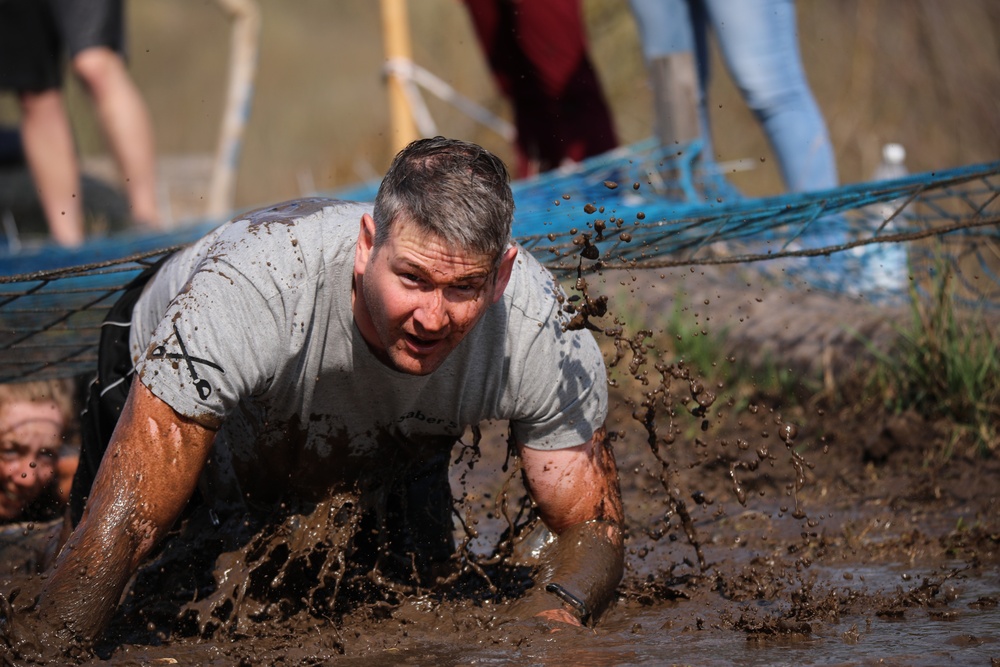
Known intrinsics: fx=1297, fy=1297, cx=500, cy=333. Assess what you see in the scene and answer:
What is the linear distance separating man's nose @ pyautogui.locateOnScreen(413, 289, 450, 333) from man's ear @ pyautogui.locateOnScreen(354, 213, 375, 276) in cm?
17

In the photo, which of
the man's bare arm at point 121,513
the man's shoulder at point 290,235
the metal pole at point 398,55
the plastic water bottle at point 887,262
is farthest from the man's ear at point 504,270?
the metal pole at point 398,55

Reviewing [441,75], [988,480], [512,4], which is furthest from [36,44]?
[988,480]

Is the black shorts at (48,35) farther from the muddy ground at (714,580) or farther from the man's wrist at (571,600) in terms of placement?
the man's wrist at (571,600)

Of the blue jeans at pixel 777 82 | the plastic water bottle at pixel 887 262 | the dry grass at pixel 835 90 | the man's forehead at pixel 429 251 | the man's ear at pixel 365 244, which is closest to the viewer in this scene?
the man's forehead at pixel 429 251

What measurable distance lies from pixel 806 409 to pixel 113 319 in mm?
2796

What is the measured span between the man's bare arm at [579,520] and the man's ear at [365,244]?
688 mm

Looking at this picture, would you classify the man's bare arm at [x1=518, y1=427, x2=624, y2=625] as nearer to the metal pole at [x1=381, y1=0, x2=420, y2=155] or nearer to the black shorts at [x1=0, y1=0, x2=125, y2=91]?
the black shorts at [x1=0, y1=0, x2=125, y2=91]

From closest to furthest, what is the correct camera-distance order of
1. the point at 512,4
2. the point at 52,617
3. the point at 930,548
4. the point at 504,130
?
the point at 52,617
the point at 930,548
the point at 512,4
the point at 504,130

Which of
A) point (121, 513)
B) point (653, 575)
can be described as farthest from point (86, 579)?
point (653, 575)

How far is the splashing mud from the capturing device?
3086mm

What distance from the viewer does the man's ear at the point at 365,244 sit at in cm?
287

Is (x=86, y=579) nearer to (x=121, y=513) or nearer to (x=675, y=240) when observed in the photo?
(x=121, y=513)

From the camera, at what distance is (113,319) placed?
11.7 feet

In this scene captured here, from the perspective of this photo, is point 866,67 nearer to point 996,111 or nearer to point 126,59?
point 996,111
